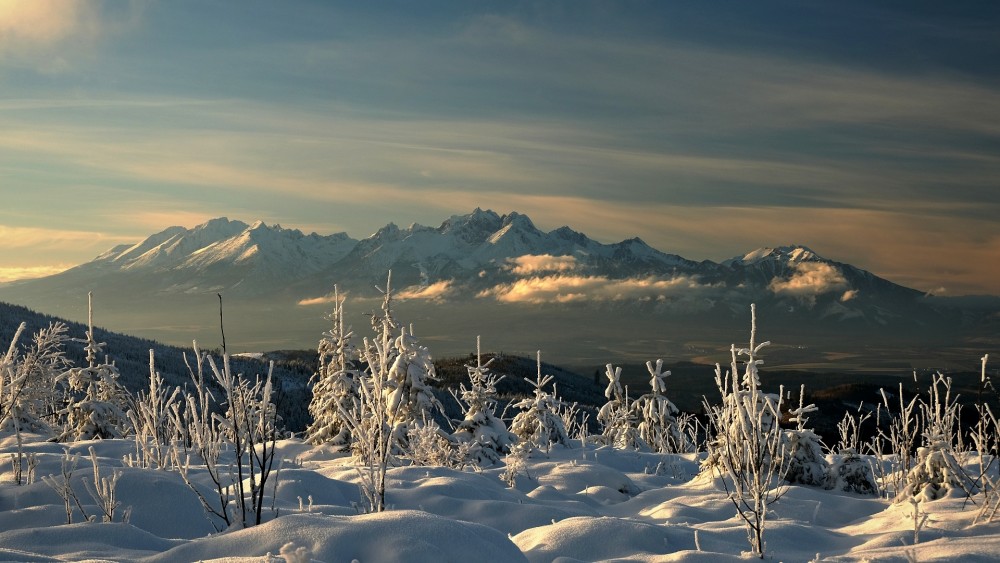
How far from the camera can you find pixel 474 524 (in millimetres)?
6258

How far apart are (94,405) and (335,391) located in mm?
5800

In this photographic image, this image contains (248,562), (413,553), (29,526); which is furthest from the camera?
(29,526)

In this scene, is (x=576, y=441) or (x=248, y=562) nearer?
(x=248, y=562)

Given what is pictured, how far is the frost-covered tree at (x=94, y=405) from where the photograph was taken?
19016 millimetres

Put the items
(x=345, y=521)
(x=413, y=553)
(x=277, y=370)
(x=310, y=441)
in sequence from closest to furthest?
1. (x=413, y=553)
2. (x=345, y=521)
3. (x=310, y=441)
4. (x=277, y=370)

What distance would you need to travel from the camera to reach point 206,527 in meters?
7.55

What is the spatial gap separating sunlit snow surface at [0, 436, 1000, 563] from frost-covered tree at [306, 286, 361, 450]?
5.36m

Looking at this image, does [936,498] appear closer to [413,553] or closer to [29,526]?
[413,553]

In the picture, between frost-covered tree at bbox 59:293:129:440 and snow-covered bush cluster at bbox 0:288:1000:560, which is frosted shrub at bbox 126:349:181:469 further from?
frost-covered tree at bbox 59:293:129:440

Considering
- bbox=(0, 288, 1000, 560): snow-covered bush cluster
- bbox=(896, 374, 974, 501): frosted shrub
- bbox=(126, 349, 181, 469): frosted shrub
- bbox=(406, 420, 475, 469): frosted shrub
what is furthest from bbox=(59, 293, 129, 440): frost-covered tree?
bbox=(896, 374, 974, 501): frosted shrub

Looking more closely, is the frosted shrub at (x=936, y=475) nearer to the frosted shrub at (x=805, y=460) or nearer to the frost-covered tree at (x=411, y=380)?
the frosted shrub at (x=805, y=460)

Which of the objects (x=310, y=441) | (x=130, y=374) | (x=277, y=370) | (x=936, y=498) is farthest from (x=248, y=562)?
(x=277, y=370)

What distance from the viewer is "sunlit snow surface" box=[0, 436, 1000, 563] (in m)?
5.64

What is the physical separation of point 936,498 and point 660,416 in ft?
37.3
